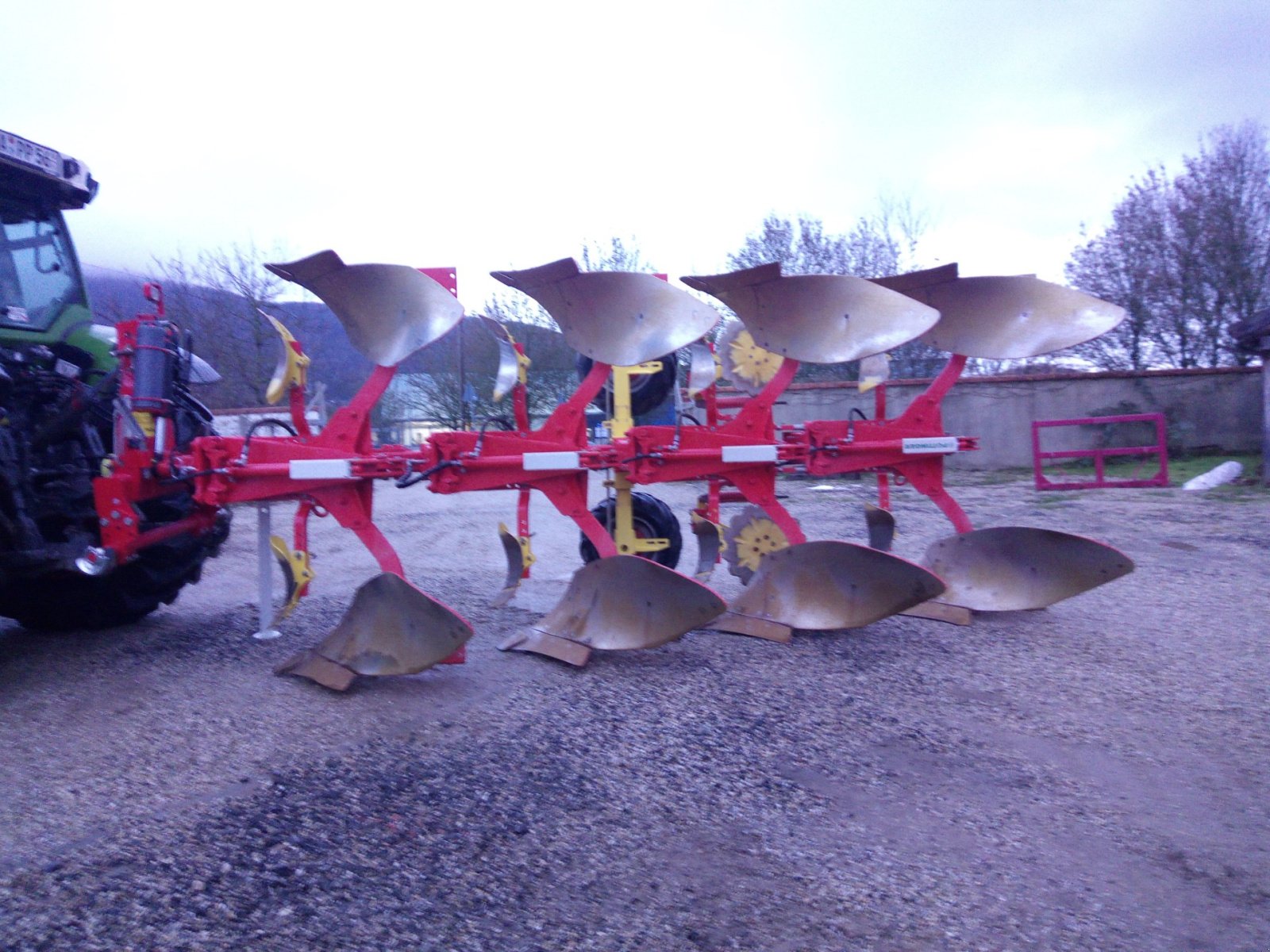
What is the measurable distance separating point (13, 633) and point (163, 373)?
1999 mm

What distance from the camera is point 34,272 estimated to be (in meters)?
4.44

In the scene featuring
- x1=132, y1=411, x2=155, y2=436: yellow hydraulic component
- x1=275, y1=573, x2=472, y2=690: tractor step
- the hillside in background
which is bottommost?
x1=275, y1=573, x2=472, y2=690: tractor step

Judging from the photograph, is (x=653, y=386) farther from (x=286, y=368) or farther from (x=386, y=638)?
(x=386, y=638)

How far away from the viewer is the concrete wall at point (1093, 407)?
46.4 feet

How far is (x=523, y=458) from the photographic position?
4352 mm

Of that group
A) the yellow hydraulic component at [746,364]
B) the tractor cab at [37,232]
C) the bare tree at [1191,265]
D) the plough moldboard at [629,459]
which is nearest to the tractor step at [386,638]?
the plough moldboard at [629,459]

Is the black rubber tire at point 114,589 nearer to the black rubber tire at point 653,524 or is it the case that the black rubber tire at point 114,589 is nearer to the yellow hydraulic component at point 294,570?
the yellow hydraulic component at point 294,570

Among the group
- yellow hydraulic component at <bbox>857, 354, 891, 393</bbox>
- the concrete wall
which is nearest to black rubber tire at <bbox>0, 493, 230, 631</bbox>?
yellow hydraulic component at <bbox>857, 354, 891, 393</bbox>

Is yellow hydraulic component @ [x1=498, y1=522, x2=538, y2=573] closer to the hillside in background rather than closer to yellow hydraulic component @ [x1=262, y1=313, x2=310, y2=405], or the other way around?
yellow hydraulic component @ [x1=262, y1=313, x2=310, y2=405]

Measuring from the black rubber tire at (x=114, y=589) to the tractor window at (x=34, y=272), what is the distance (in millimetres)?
1112

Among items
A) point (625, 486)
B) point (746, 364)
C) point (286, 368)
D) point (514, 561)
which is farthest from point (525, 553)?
point (286, 368)

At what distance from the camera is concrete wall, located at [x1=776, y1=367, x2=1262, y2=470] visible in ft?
46.4

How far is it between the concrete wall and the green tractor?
11.1m

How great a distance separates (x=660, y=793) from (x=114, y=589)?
330 centimetres
